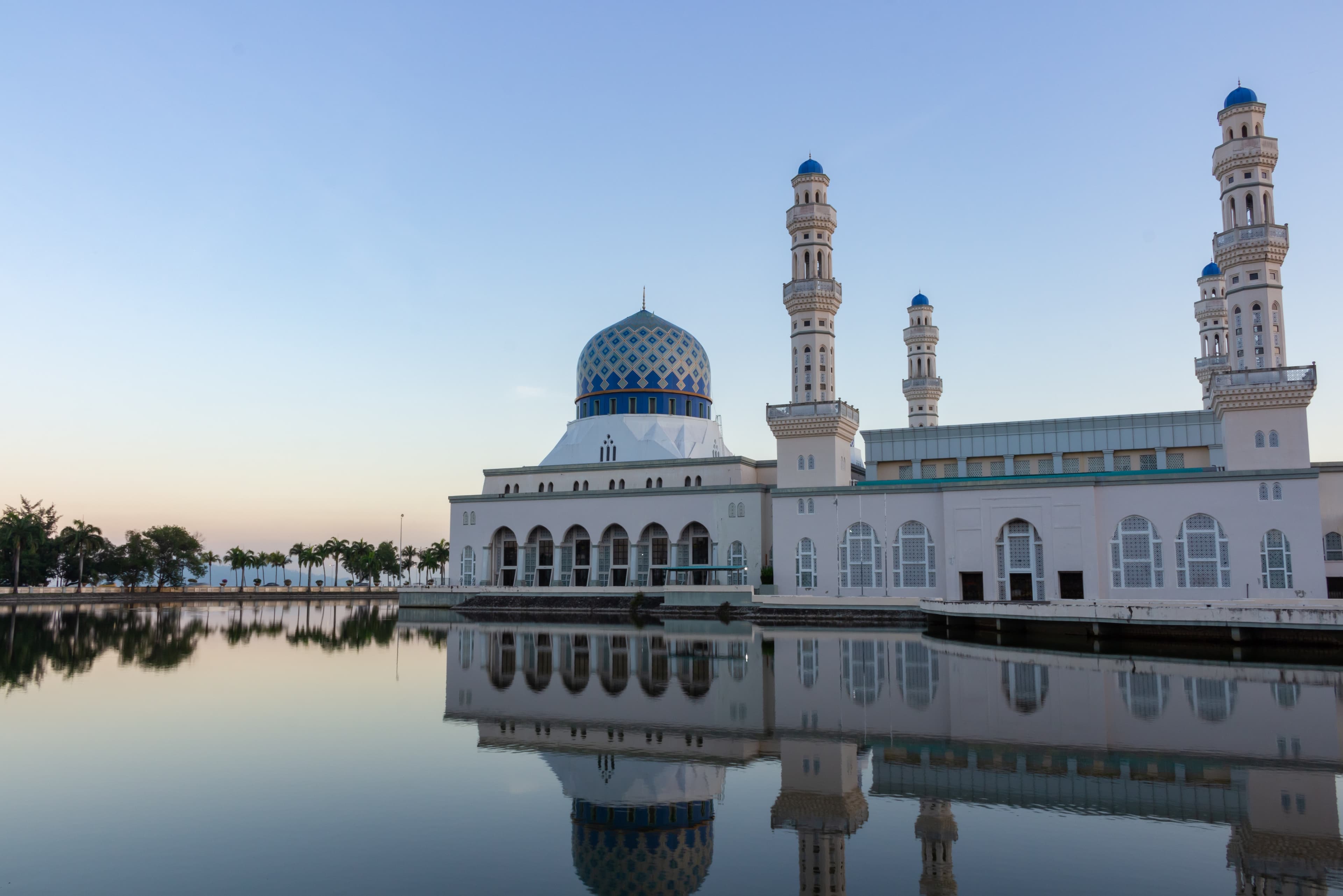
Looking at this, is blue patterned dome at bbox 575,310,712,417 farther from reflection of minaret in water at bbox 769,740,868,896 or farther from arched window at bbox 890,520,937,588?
reflection of minaret in water at bbox 769,740,868,896

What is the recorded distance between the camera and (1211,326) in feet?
142

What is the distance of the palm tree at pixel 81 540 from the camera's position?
219 feet

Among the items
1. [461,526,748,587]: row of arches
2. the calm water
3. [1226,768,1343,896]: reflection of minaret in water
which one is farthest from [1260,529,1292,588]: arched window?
[1226,768,1343,896]: reflection of minaret in water

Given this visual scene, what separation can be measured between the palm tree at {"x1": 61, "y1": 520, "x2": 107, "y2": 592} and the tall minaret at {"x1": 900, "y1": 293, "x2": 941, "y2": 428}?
56.1 m

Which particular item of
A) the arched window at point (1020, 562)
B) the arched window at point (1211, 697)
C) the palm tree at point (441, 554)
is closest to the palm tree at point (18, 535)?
the palm tree at point (441, 554)

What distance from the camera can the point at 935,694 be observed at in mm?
15180

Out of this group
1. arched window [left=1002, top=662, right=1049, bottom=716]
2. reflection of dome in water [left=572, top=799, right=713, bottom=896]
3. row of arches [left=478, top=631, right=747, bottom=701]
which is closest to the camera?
reflection of dome in water [left=572, top=799, right=713, bottom=896]

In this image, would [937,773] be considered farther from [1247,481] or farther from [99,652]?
[1247,481]

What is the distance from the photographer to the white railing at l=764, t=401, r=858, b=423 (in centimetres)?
3984

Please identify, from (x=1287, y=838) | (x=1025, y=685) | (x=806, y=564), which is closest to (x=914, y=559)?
(x=806, y=564)

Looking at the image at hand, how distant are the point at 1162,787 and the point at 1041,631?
870 inches

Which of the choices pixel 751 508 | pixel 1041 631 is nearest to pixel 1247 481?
pixel 1041 631

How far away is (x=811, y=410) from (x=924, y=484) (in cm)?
549

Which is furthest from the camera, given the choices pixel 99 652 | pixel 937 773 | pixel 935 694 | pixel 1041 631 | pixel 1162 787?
pixel 1041 631
